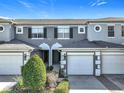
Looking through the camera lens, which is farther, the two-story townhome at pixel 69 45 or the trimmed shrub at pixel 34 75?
the two-story townhome at pixel 69 45

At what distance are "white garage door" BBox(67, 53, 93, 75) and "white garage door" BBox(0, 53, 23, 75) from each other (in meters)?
5.05

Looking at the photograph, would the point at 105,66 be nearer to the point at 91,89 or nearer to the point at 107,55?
the point at 107,55

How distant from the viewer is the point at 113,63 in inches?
995

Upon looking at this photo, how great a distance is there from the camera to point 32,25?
29.6 meters

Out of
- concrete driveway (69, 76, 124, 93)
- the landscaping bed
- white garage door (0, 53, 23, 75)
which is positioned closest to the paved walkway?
concrete driveway (69, 76, 124, 93)

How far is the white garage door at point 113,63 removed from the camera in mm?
25062

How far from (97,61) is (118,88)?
247 inches

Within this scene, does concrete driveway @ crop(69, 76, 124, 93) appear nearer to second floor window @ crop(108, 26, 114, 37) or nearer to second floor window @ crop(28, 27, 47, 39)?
second floor window @ crop(108, 26, 114, 37)

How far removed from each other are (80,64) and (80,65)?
0.10 metres

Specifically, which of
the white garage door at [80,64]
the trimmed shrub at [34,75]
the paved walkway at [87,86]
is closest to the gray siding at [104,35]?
the white garage door at [80,64]

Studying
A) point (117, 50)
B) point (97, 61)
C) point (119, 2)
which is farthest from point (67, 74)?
point (119, 2)

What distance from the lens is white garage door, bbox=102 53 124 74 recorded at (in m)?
25.1

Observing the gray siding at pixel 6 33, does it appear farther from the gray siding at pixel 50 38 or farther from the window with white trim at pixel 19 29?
the gray siding at pixel 50 38

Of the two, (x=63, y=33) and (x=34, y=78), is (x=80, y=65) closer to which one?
(x=63, y=33)
